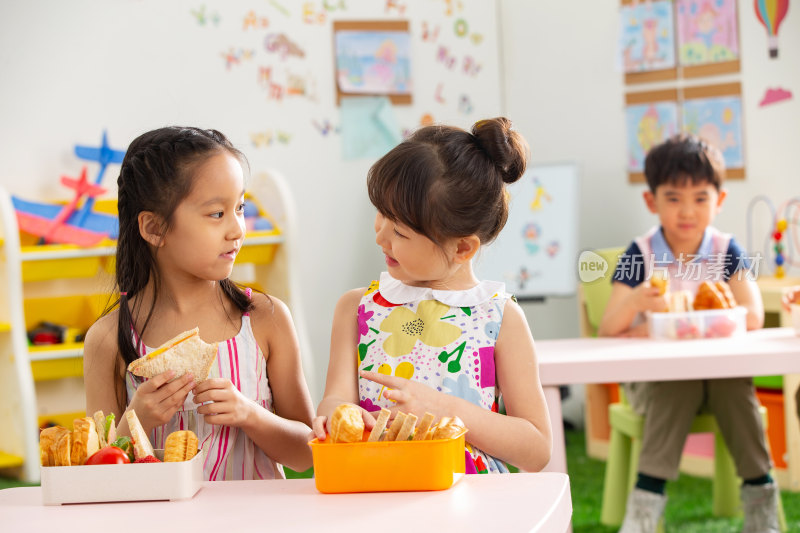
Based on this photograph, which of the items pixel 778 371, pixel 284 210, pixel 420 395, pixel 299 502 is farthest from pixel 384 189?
pixel 284 210

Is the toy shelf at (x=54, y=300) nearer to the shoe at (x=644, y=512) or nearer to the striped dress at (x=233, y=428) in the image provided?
the shoe at (x=644, y=512)

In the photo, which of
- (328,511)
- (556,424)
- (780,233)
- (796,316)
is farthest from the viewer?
(780,233)

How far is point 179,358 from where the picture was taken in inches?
43.1

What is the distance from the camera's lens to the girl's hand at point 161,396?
3.62 feet

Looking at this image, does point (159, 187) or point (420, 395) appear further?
point (159, 187)

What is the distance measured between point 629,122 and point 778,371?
2.32m

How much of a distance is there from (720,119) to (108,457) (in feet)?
10.4

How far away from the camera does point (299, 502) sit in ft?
3.13

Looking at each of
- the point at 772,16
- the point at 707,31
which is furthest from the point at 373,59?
the point at 772,16

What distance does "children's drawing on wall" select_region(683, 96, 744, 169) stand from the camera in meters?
3.62

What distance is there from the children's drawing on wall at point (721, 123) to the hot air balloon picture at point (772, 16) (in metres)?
0.23

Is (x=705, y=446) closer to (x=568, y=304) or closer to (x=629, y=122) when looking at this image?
(x=568, y=304)

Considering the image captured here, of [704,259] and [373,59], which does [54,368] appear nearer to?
[373,59]

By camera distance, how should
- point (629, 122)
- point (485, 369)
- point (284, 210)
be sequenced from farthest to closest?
point (629, 122), point (284, 210), point (485, 369)
